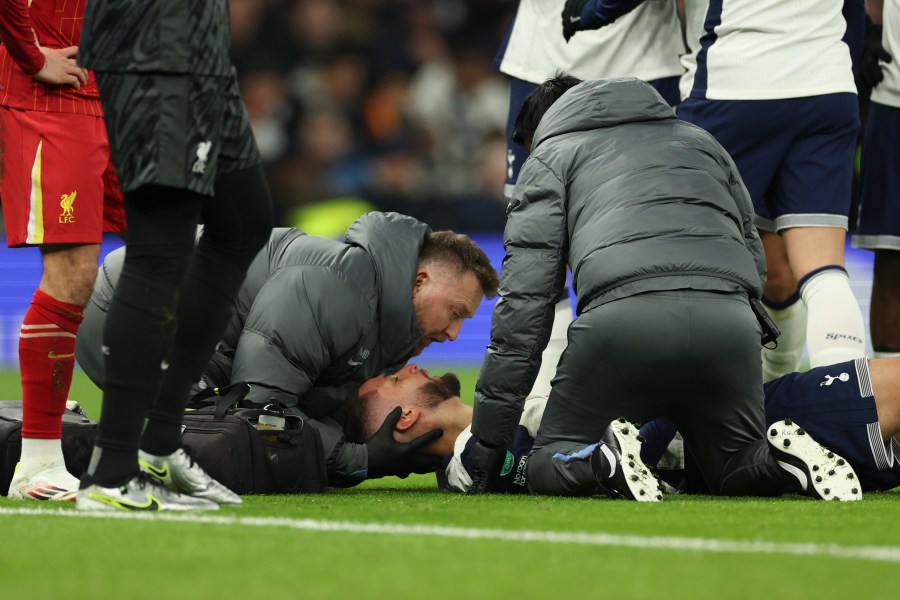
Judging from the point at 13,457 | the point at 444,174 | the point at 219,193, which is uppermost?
the point at 219,193

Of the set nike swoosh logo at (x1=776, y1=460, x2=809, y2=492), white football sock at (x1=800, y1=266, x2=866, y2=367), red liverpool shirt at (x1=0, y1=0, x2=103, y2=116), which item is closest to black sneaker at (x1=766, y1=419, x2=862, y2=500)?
nike swoosh logo at (x1=776, y1=460, x2=809, y2=492)

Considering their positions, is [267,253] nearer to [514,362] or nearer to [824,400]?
[514,362]

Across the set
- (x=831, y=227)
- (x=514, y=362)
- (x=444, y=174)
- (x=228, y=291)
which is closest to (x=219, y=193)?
(x=228, y=291)

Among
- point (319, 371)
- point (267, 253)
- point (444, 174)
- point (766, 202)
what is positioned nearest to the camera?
point (319, 371)

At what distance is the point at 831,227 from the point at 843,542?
8.01 ft

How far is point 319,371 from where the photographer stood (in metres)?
4.45

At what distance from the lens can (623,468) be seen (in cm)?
365

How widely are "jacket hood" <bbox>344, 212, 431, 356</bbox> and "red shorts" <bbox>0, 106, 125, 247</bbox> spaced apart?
110 cm

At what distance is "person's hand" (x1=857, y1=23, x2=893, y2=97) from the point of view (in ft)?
18.5

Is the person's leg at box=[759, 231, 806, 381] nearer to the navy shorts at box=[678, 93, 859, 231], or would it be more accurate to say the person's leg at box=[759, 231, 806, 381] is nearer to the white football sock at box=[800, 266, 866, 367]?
the navy shorts at box=[678, 93, 859, 231]

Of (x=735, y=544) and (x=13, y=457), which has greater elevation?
(x=735, y=544)

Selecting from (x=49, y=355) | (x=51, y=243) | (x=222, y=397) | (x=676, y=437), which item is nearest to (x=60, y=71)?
(x=51, y=243)

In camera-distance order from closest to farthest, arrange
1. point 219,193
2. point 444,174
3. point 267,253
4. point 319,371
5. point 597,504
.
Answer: point 219,193, point 597,504, point 319,371, point 267,253, point 444,174

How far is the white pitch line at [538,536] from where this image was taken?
2.58 m
